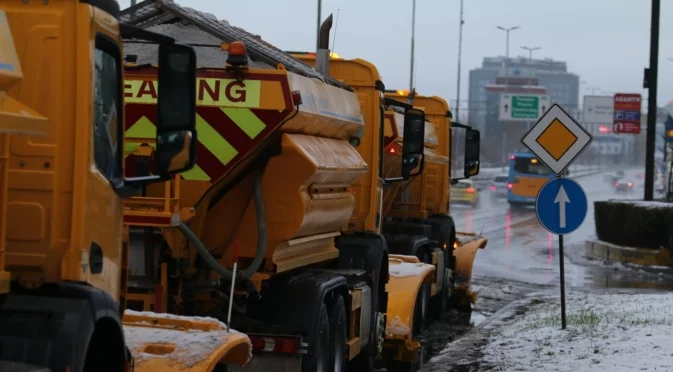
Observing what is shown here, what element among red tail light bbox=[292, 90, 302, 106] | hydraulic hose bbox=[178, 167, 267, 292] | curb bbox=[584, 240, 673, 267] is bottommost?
curb bbox=[584, 240, 673, 267]

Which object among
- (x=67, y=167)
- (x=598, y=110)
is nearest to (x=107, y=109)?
(x=67, y=167)

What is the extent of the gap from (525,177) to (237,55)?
46003 millimetres

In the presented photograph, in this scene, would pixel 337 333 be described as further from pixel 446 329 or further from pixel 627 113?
pixel 627 113

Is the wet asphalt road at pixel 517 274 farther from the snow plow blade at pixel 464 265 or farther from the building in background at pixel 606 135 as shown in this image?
the building in background at pixel 606 135

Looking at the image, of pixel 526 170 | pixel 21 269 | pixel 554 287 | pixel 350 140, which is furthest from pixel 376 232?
pixel 526 170

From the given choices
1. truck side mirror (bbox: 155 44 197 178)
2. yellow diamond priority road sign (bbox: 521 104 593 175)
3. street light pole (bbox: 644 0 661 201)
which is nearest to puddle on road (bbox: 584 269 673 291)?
street light pole (bbox: 644 0 661 201)

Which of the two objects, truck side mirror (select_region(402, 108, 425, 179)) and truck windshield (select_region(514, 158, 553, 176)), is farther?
truck windshield (select_region(514, 158, 553, 176))

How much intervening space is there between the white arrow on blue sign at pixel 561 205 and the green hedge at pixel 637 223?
12.7 meters

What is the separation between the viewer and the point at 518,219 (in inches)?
1741

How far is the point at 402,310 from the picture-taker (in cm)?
1177

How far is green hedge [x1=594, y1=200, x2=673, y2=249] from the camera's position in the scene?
24.5m

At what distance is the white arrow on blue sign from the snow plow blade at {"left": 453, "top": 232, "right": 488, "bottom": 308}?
5127 mm

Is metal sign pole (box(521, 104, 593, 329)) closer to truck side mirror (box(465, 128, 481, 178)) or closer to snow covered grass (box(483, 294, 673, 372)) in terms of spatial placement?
snow covered grass (box(483, 294, 673, 372))

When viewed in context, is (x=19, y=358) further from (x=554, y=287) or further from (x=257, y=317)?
(x=554, y=287)
